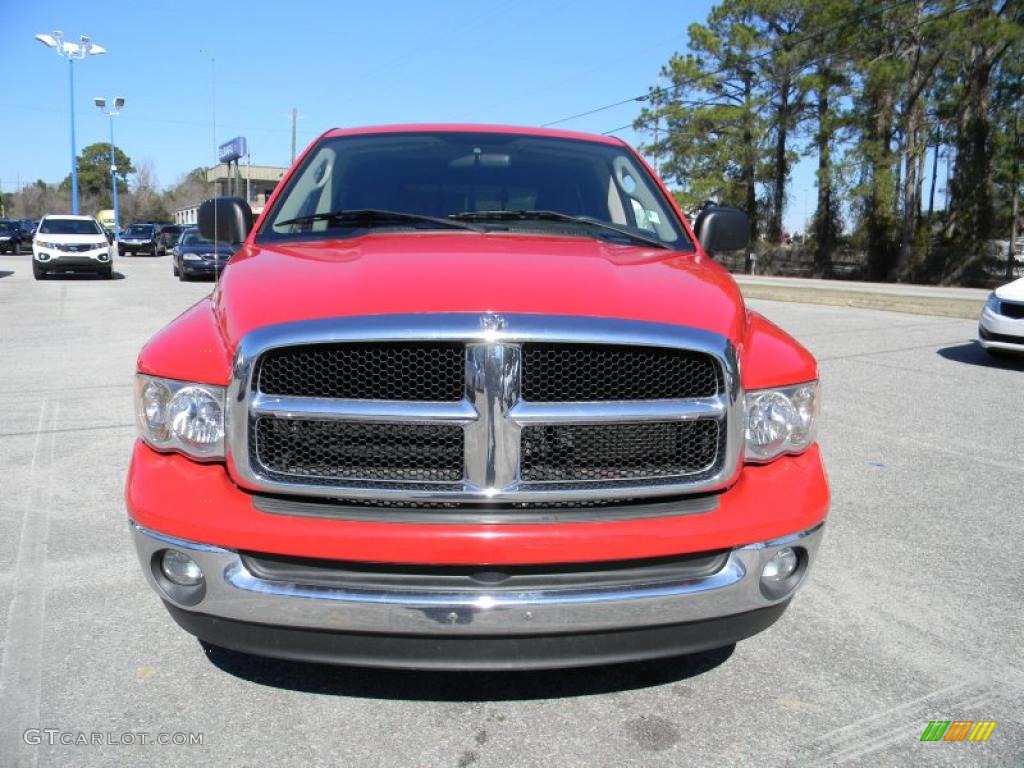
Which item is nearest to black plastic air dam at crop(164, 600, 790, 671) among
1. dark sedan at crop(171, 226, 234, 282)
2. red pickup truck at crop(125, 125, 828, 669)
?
red pickup truck at crop(125, 125, 828, 669)

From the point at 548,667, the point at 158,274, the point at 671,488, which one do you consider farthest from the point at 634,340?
the point at 158,274

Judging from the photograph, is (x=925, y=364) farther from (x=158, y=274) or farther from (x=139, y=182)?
(x=139, y=182)

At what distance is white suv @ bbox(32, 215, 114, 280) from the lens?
21.8 meters

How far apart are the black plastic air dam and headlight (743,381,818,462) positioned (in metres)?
0.53

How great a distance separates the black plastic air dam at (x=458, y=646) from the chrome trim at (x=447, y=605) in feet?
0.10

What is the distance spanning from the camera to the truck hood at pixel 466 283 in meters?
2.31

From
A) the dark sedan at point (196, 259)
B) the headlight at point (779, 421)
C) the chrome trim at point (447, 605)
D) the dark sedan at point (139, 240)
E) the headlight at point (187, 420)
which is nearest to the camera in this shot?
the chrome trim at point (447, 605)

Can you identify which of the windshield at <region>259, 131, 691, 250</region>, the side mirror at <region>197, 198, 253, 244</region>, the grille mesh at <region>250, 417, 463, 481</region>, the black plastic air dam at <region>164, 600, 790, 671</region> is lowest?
the black plastic air dam at <region>164, 600, 790, 671</region>

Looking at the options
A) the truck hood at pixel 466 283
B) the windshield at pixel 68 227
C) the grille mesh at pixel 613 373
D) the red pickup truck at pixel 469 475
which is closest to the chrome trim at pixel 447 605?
the red pickup truck at pixel 469 475

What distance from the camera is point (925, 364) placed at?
9.72 meters

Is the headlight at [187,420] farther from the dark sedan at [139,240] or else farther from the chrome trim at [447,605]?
the dark sedan at [139,240]

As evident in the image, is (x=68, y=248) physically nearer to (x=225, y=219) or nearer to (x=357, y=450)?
(x=225, y=219)

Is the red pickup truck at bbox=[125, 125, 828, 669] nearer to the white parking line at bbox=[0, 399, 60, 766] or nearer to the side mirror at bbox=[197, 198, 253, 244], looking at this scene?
the white parking line at bbox=[0, 399, 60, 766]

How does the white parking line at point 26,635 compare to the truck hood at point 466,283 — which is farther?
the white parking line at point 26,635
